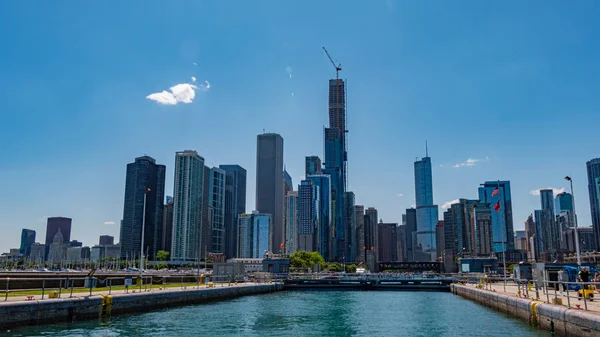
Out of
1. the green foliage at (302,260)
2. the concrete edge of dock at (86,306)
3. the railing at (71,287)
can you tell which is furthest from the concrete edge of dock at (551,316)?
the green foliage at (302,260)

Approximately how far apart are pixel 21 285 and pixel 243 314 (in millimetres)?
17423

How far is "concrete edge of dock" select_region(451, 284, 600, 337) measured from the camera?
20.9 meters

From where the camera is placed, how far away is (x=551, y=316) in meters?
25.9

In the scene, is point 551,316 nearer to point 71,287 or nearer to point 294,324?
point 294,324

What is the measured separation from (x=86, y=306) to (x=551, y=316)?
2719 cm

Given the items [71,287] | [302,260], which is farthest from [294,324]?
[302,260]

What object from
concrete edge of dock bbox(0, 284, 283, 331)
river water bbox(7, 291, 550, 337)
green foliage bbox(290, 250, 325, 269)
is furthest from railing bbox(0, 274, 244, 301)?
green foliage bbox(290, 250, 325, 269)

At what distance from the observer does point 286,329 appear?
31219mm

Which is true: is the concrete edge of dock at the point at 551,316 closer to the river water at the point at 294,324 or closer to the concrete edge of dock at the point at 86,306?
the river water at the point at 294,324

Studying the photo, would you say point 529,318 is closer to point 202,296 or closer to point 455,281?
point 202,296

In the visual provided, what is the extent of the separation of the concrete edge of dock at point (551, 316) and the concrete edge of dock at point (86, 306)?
26.9 meters

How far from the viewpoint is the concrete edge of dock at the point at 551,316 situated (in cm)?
2087

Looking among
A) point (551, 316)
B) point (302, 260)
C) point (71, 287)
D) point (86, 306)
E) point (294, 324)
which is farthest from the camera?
point (302, 260)

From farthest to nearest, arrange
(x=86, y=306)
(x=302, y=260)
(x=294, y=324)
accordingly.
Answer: (x=302, y=260)
(x=294, y=324)
(x=86, y=306)
